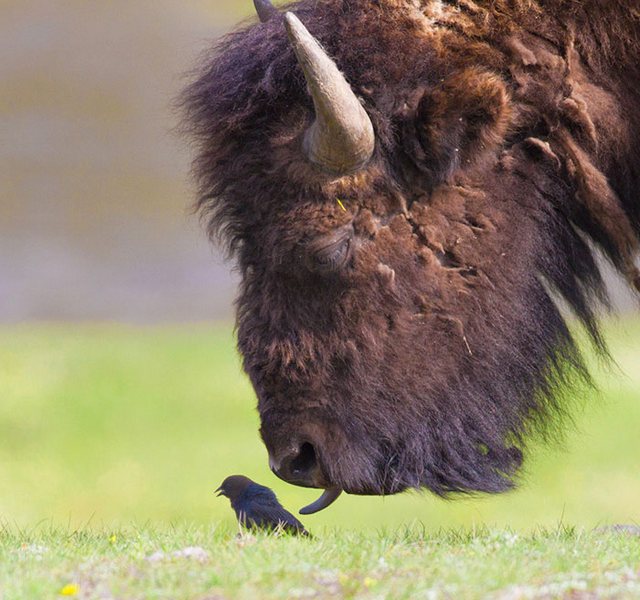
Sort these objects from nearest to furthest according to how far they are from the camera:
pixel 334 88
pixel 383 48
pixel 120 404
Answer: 1. pixel 334 88
2. pixel 383 48
3. pixel 120 404

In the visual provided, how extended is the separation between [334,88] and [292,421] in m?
1.33

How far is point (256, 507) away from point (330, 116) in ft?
5.88

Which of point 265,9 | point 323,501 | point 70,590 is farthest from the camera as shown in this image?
point 265,9

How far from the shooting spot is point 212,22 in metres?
31.6

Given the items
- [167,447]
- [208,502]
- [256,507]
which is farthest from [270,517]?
[167,447]

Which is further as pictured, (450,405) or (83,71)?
(83,71)

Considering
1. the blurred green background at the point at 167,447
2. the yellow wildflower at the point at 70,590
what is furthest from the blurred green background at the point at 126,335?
the yellow wildflower at the point at 70,590

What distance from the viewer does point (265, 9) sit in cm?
651

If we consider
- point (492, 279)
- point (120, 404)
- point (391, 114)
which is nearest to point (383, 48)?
point (391, 114)

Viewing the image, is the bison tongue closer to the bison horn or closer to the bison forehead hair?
the bison forehead hair

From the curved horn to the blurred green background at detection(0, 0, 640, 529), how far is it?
484 mm

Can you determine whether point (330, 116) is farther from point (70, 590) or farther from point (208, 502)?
point (208, 502)

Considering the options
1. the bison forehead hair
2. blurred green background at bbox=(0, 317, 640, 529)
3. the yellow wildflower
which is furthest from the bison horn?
blurred green background at bbox=(0, 317, 640, 529)

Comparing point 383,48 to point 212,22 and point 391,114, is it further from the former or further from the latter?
point 212,22
